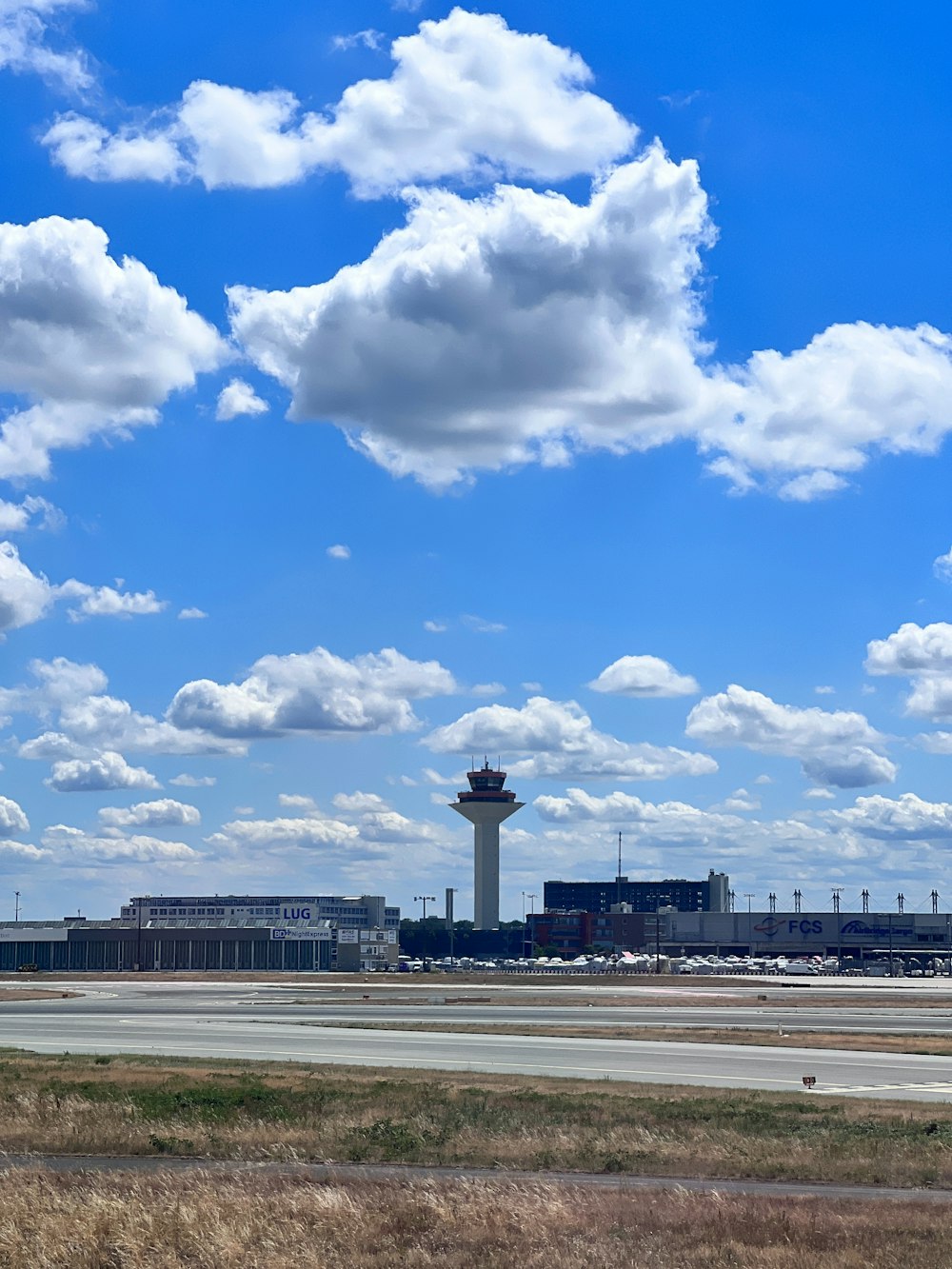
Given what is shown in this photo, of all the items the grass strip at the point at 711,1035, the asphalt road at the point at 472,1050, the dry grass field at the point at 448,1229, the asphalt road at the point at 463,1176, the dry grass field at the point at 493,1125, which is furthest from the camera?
the grass strip at the point at 711,1035

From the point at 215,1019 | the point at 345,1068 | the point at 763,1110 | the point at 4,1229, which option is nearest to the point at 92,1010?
the point at 215,1019

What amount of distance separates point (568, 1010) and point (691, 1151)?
62510 millimetres

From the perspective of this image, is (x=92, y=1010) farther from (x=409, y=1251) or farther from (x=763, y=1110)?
(x=409, y=1251)

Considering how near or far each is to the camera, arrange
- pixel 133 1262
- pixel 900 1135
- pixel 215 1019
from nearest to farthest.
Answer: pixel 133 1262 < pixel 900 1135 < pixel 215 1019

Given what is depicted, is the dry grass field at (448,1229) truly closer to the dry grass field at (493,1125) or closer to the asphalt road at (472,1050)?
the dry grass field at (493,1125)

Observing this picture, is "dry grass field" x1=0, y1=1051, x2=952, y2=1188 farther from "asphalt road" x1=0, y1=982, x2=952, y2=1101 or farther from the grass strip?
the grass strip

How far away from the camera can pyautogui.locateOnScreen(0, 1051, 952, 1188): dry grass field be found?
27.8m

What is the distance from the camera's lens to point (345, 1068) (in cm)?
4966

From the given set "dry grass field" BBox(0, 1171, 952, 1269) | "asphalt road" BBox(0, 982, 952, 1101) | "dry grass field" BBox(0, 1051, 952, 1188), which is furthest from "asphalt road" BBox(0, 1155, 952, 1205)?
"asphalt road" BBox(0, 982, 952, 1101)

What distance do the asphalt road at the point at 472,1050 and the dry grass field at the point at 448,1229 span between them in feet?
78.9

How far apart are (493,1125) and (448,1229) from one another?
13.2 meters

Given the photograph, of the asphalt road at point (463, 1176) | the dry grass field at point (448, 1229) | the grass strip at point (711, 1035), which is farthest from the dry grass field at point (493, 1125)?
the grass strip at point (711, 1035)

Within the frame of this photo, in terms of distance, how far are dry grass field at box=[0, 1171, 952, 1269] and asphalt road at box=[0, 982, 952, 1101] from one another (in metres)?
24.1

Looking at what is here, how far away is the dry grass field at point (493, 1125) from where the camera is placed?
91.1 feet
